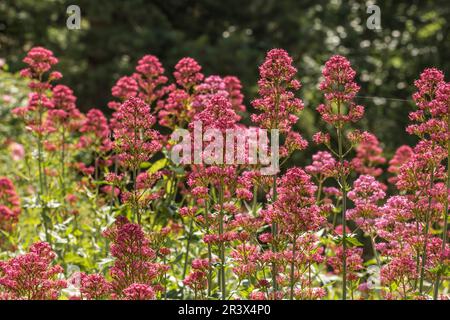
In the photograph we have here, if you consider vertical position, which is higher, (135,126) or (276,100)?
(276,100)

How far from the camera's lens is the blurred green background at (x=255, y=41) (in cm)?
1117

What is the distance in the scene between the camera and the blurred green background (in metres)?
11.2

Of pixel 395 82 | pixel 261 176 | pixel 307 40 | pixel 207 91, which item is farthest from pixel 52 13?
pixel 261 176

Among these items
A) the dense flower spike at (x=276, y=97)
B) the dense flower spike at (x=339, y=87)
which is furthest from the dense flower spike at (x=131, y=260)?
the dense flower spike at (x=339, y=87)

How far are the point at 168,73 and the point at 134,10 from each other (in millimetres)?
1463

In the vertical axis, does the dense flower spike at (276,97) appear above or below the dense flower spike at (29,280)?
above

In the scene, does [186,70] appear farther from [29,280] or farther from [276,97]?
[29,280]

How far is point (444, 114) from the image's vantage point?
3.40m

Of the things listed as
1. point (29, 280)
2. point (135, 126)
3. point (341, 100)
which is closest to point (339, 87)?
point (341, 100)

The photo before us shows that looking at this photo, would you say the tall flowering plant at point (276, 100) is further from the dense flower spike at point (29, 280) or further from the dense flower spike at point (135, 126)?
the dense flower spike at point (29, 280)

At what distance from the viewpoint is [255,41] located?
1196 centimetres

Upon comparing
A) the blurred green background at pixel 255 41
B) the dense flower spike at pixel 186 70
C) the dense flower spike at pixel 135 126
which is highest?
the blurred green background at pixel 255 41

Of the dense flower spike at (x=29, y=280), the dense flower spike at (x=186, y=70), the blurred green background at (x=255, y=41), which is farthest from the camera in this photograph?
the blurred green background at (x=255, y=41)

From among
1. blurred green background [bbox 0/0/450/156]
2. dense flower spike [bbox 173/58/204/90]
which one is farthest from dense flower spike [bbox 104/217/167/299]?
blurred green background [bbox 0/0/450/156]
